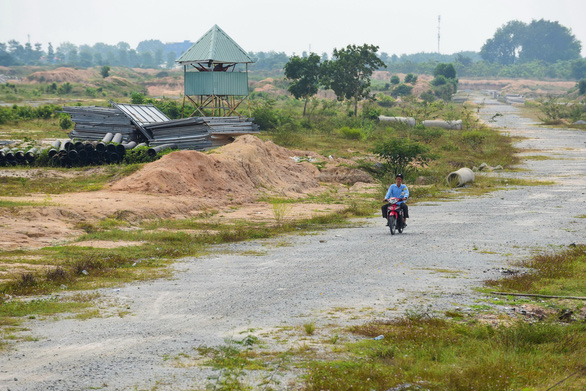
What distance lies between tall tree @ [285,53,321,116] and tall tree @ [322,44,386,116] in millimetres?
1026

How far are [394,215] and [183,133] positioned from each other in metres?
15.1

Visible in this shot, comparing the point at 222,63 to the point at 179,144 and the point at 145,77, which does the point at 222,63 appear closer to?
the point at 179,144

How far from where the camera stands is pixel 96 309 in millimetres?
9625

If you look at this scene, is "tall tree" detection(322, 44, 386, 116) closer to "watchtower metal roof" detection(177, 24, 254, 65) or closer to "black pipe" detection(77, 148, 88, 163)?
"watchtower metal roof" detection(177, 24, 254, 65)

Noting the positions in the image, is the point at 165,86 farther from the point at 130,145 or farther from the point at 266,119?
the point at 130,145

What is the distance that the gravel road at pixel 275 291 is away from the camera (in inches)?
289

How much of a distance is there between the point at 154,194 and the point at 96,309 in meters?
10.9

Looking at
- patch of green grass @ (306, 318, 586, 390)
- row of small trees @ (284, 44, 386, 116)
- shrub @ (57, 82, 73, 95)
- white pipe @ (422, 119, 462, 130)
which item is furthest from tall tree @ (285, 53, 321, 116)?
patch of green grass @ (306, 318, 586, 390)

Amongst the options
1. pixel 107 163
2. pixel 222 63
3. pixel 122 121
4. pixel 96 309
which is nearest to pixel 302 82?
pixel 222 63

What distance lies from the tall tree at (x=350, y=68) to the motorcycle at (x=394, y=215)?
42.3m

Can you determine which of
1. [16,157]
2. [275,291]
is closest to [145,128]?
[16,157]

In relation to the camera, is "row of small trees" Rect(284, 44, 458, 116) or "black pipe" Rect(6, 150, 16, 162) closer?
"black pipe" Rect(6, 150, 16, 162)

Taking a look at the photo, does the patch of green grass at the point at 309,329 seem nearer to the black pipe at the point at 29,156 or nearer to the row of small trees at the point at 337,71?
the black pipe at the point at 29,156

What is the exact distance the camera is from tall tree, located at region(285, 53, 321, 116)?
5731cm
